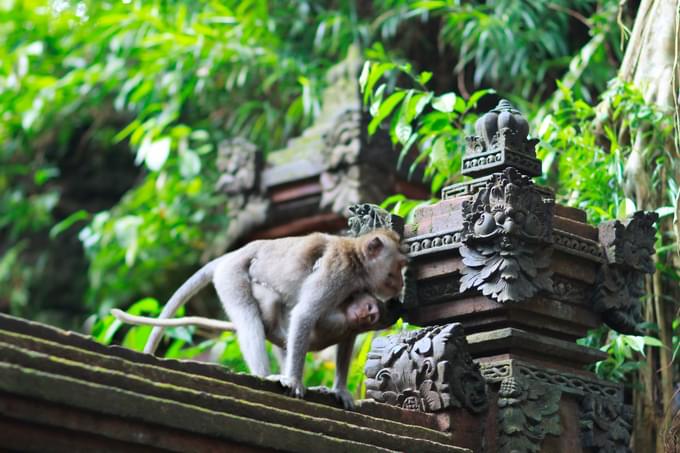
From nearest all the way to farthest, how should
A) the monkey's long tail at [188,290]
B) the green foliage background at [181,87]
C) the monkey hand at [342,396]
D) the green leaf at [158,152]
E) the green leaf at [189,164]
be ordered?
1. the monkey hand at [342,396]
2. the monkey's long tail at [188,290]
3. the green foliage background at [181,87]
4. the green leaf at [158,152]
5. the green leaf at [189,164]

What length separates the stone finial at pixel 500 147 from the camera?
4.71 metres

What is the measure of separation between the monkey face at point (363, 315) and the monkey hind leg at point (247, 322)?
340 mm

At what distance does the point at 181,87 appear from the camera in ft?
33.7

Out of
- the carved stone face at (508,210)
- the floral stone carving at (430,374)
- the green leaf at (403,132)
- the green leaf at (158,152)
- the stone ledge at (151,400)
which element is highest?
the green leaf at (158,152)

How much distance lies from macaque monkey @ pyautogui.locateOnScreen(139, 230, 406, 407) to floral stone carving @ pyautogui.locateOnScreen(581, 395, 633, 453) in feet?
3.13

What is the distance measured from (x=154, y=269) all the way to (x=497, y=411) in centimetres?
622

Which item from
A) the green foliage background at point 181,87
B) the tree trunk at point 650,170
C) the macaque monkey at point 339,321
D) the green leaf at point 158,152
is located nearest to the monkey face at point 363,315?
the macaque monkey at point 339,321

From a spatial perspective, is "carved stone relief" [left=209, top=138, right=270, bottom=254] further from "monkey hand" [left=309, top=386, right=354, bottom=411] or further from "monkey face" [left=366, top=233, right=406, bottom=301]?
"monkey hand" [left=309, top=386, right=354, bottom=411]

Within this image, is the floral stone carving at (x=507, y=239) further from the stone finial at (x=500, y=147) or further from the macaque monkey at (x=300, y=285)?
the macaque monkey at (x=300, y=285)

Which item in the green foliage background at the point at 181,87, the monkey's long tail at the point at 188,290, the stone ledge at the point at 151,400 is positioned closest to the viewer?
the stone ledge at the point at 151,400

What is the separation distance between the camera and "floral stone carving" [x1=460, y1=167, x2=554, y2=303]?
4.50 metres

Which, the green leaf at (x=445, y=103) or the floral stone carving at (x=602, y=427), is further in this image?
the green leaf at (x=445, y=103)

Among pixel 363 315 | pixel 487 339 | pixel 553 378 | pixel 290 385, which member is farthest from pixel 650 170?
pixel 290 385

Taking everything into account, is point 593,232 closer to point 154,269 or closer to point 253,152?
point 253,152
